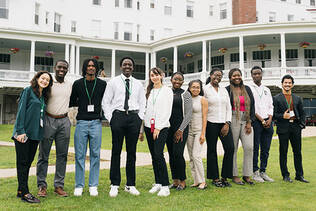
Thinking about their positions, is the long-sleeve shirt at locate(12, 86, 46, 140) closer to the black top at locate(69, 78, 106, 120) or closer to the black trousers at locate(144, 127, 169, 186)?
the black top at locate(69, 78, 106, 120)

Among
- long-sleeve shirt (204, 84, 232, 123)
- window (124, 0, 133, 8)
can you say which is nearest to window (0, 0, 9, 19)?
window (124, 0, 133, 8)

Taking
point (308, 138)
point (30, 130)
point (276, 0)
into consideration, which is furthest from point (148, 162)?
point (276, 0)

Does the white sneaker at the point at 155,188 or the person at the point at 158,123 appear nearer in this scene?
the person at the point at 158,123

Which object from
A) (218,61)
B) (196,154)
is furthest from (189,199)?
(218,61)

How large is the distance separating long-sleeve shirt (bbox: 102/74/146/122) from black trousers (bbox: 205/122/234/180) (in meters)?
1.46

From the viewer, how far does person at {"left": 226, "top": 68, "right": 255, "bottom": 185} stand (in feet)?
20.5

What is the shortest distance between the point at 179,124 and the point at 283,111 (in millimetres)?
2669

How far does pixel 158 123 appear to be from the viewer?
17.8ft

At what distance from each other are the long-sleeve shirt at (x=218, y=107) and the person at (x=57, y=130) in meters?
2.70

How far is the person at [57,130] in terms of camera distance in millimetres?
5238

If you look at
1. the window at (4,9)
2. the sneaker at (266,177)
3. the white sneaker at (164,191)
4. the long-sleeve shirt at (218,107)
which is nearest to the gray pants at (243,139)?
the long-sleeve shirt at (218,107)

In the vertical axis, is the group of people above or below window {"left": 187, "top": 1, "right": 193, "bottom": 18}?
below

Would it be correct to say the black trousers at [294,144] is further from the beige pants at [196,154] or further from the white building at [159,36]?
the white building at [159,36]

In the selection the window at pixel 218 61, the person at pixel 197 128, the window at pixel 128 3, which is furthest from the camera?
the window at pixel 128 3
